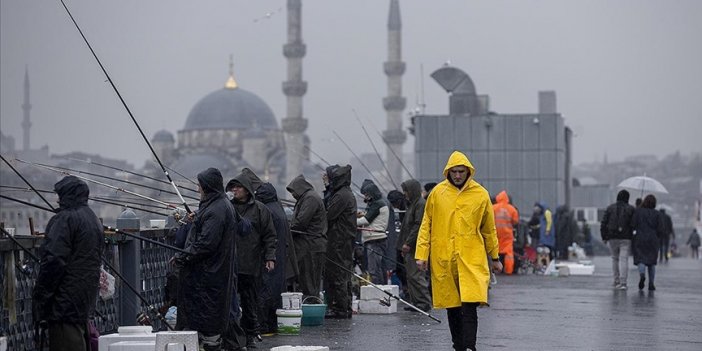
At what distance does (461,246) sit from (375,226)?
7731 millimetres

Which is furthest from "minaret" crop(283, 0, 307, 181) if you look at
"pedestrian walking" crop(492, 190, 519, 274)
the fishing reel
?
the fishing reel

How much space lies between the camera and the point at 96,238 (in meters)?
8.88

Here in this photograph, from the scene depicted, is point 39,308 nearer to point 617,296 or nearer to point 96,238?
point 96,238

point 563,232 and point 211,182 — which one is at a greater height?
point 211,182

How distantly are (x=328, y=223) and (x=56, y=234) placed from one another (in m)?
5.82

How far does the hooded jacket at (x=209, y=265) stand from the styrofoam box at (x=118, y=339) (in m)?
0.48

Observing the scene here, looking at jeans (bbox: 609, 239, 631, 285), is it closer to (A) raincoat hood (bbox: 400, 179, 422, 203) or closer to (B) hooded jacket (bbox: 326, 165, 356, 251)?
(A) raincoat hood (bbox: 400, 179, 422, 203)

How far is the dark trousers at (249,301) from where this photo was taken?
11.5 metres

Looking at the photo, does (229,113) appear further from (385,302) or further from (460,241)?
(460,241)

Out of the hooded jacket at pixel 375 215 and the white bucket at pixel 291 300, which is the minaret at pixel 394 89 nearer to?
the hooded jacket at pixel 375 215

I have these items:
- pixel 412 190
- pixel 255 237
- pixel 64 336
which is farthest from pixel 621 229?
pixel 64 336

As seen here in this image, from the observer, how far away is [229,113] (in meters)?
163

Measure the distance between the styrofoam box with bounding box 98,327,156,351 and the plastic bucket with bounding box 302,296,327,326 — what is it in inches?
135

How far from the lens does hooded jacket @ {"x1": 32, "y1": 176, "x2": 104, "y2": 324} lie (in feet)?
28.4
